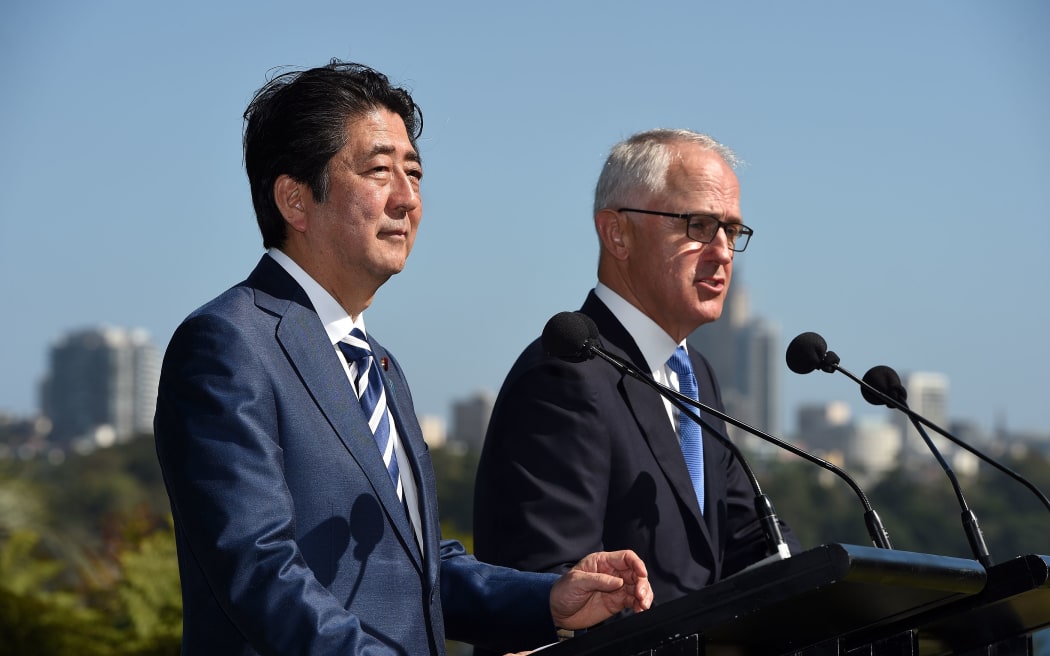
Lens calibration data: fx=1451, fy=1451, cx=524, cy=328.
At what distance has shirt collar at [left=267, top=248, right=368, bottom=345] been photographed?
2.88 m

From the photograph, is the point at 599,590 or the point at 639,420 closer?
the point at 599,590

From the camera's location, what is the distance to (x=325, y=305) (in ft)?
9.48

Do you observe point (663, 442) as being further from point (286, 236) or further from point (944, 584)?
point (944, 584)

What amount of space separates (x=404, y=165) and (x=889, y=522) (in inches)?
2455

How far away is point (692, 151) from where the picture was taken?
13.9 feet

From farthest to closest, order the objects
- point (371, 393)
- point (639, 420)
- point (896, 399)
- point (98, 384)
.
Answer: point (98, 384) → point (639, 420) → point (896, 399) → point (371, 393)

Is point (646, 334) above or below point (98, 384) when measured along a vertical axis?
below

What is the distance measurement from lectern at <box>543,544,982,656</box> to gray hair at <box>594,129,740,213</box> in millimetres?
1969

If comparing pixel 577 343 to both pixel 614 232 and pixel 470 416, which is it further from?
pixel 470 416

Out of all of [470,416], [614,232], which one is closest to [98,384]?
[470,416]

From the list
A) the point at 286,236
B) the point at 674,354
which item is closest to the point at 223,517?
the point at 286,236

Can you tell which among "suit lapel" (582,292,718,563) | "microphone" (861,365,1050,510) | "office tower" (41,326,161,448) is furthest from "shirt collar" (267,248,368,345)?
"office tower" (41,326,161,448)

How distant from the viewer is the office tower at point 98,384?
479 feet

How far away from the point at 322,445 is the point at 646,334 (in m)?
1.63
